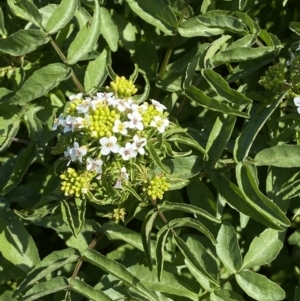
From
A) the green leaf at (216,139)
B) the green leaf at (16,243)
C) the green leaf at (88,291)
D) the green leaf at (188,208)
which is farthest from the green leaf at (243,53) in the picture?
the green leaf at (16,243)

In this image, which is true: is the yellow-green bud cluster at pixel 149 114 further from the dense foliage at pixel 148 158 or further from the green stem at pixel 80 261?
the green stem at pixel 80 261

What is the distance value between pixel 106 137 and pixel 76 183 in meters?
0.23

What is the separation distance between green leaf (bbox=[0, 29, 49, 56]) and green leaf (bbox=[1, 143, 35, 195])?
0.47m

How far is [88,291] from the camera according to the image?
2385mm

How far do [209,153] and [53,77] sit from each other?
0.78 meters

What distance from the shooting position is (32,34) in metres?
2.49

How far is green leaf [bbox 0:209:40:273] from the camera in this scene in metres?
2.71

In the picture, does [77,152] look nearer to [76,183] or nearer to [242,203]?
[76,183]

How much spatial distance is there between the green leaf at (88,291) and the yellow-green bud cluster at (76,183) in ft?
1.39

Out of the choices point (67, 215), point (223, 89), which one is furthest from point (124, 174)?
point (223, 89)

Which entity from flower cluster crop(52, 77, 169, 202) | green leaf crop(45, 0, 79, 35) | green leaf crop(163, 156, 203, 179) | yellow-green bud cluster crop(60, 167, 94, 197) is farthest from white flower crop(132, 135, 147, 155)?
green leaf crop(45, 0, 79, 35)

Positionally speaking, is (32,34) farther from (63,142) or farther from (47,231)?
(47,231)

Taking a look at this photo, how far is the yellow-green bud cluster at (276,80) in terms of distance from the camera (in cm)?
255

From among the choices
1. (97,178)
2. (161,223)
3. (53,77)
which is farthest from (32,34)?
(161,223)
